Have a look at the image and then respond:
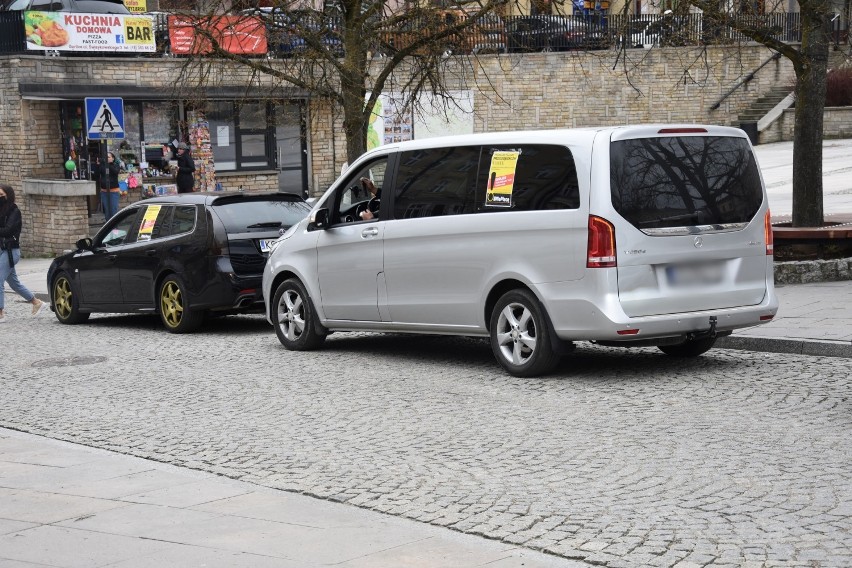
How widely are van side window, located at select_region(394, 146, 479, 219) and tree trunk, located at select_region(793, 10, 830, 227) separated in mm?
5908

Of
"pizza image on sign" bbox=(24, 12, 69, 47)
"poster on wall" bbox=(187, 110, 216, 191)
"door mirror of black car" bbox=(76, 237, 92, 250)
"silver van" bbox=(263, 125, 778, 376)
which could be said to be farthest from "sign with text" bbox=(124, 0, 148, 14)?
"silver van" bbox=(263, 125, 778, 376)

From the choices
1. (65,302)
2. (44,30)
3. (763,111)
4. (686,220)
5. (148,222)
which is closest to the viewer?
(686,220)

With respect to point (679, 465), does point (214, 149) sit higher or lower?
higher

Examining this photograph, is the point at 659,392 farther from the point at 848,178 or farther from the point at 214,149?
the point at 214,149

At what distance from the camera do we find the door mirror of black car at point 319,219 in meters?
12.0

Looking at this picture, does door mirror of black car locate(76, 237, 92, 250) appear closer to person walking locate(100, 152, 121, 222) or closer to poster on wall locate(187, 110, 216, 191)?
person walking locate(100, 152, 121, 222)

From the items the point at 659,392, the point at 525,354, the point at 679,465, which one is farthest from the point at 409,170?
the point at 679,465

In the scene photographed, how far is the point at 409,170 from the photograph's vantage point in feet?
36.2

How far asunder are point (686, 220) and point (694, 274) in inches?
16.1

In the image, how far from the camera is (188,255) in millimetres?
14414

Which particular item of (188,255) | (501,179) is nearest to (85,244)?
(188,255)

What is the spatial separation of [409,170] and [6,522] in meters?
5.53

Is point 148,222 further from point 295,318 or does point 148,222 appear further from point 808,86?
point 808,86

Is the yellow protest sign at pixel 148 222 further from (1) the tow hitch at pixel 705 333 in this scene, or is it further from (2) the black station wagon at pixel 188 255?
(1) the tow hitch at pixel 705 333
